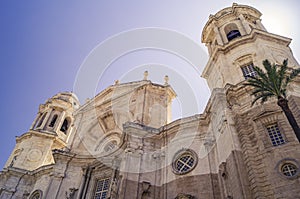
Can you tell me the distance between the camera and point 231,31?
26828mm

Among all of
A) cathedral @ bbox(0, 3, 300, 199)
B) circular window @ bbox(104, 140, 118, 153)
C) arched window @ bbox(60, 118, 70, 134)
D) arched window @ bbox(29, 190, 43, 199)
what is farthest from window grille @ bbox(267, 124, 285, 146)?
arched window @ bbox(60, 118, 70, 134)

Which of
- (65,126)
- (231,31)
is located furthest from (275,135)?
(65,126)

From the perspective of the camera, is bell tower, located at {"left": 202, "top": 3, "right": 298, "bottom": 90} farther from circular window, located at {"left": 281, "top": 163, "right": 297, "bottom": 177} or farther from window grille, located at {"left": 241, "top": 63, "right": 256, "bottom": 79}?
circular window, located at {"left": 281, "top": 163, "right": 297, "bottom": 177}

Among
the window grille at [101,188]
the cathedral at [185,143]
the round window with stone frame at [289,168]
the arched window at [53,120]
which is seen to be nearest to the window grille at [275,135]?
the cathedral at [185,143]

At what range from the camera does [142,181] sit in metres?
18.0

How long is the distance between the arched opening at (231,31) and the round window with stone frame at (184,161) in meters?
13.1

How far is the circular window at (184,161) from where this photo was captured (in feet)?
59.6

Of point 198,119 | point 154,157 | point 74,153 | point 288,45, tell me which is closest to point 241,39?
point 288,45

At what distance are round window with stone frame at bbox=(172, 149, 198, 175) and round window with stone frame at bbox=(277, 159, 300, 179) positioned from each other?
598cm

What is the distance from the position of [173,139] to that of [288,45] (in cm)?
1262

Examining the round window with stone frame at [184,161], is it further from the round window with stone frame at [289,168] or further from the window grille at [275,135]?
the round window with stone frame at [289,168]

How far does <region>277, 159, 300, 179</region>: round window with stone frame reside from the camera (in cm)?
1252

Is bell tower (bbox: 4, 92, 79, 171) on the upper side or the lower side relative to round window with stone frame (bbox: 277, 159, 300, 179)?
upper

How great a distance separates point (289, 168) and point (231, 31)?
17238 millimetres
